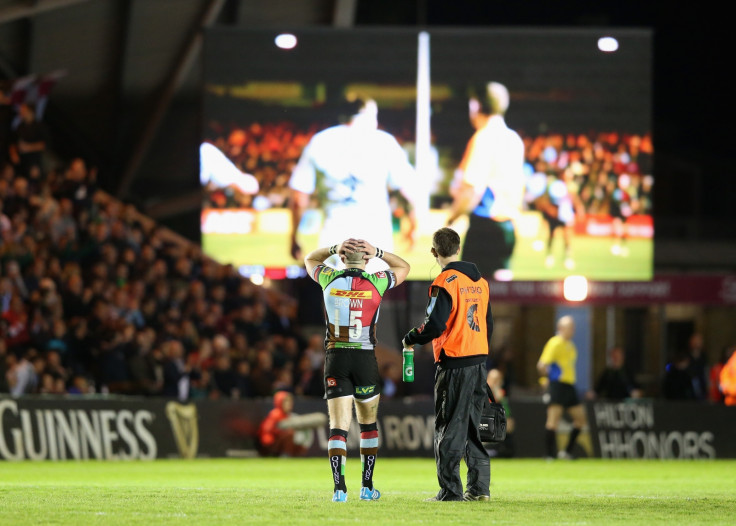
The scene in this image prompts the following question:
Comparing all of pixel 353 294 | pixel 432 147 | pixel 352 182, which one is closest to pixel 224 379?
pixel 352 182

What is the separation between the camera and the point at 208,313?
25.4 metres

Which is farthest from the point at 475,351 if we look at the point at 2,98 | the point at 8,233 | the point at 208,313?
the point at 2,98

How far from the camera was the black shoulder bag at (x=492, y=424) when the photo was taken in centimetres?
1040

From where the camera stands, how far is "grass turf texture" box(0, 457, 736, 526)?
9.12 m

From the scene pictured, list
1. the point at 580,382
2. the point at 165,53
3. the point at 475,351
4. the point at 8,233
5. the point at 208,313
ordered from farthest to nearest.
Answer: the point at 580,382 < the point at 165,53 < the point at 208,313 < the point at 8,233 < the point at 475,351

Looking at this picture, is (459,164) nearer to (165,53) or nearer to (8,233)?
(8,233)

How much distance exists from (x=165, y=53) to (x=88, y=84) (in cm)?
203

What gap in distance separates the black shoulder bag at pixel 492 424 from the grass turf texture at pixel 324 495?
0.51 m

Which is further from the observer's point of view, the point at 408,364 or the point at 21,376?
the point at 21,376

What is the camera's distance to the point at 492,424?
10.4 meters

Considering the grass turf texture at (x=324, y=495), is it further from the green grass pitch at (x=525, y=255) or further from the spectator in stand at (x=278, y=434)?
the green grass pitch at (x=525, y=255)

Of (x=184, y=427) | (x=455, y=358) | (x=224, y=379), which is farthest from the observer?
(x=224, y=379)

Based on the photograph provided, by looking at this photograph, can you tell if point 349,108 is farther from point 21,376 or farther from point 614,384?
point 21,376

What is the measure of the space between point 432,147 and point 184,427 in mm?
6417
